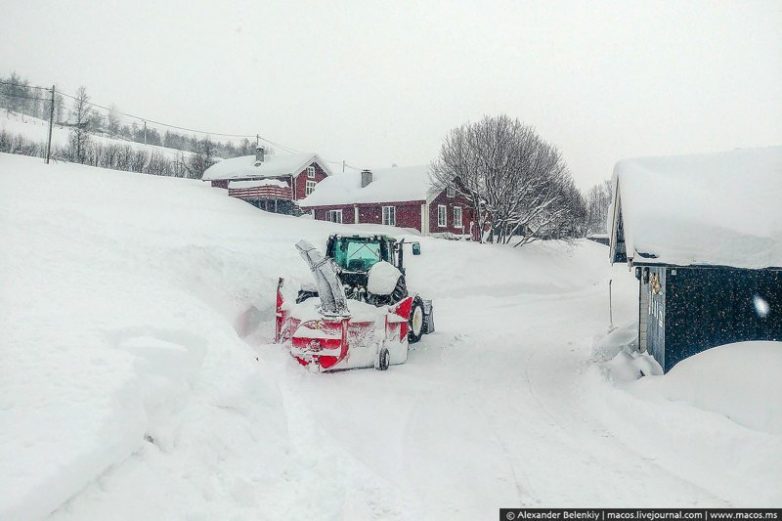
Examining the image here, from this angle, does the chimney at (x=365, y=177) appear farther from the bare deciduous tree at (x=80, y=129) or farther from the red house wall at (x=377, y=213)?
the bare deciduous tree at (x=80, y=129)

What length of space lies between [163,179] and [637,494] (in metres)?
45.8

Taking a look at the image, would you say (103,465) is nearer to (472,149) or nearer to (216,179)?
(472,149)

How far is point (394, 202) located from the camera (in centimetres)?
3806

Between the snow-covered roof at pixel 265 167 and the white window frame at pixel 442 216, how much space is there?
41.4 feet

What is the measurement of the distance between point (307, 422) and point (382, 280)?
5.13m

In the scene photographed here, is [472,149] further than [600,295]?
Yes

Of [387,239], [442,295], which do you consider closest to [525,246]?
[442,295]

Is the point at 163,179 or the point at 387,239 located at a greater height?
the point at 163,179

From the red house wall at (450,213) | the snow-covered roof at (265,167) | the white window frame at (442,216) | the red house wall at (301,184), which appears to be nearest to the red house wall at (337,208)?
the red house wall at (301,184)

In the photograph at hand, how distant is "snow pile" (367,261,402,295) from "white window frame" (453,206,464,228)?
29515 millimetres

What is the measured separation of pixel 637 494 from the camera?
538 cm

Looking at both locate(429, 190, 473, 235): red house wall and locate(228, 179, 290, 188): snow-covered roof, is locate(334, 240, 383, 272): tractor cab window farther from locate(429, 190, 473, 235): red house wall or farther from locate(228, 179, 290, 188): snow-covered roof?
locate(228, 179, 290, 188): snow-covered roof

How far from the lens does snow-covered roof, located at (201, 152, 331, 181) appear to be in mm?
43562

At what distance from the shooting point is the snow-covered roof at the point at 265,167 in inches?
1715
